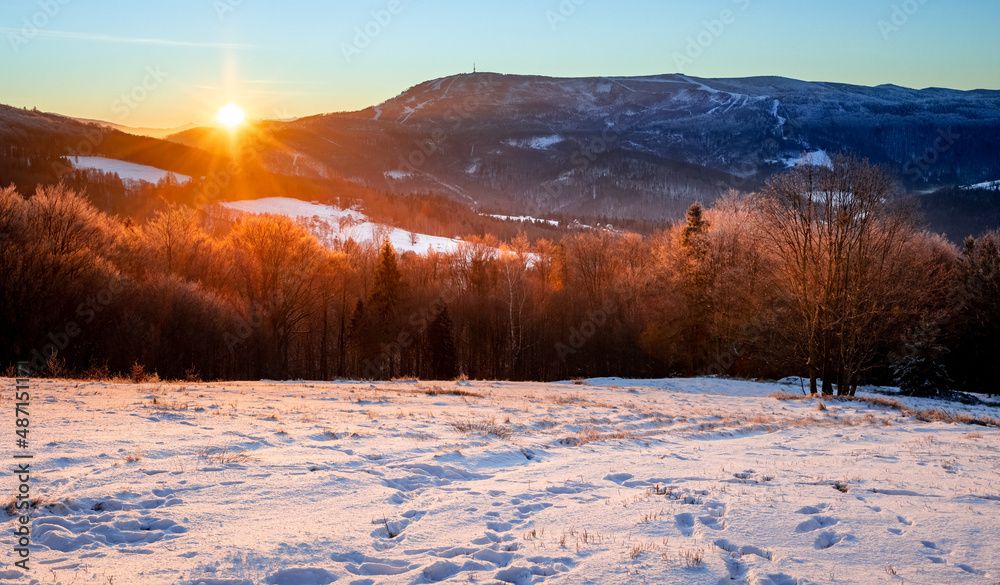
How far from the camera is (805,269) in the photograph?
26938mm

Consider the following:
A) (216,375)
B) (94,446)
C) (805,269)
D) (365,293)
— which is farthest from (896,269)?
(365,293)

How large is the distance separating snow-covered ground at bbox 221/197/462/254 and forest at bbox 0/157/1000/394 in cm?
6681

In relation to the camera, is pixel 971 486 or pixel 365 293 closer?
pixel 971 486

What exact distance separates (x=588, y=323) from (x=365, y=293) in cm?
2818

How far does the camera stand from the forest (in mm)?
28344

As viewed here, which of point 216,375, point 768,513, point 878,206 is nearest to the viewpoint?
point 768,513

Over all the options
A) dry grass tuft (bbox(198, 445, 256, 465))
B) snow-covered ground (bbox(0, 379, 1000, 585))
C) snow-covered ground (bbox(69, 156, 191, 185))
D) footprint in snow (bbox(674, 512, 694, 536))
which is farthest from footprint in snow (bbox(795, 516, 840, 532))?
snow-covered ground (bbox(69, 156, 191, 185))

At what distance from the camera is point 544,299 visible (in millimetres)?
64625

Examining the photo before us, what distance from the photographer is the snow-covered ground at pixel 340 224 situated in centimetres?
14462

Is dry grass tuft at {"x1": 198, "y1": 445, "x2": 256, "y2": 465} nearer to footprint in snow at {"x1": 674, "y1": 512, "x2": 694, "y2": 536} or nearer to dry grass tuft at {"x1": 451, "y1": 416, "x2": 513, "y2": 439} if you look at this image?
dry grass tuft at {"x1": 451, "y1": 416, "x2": 513, "y2": 439}

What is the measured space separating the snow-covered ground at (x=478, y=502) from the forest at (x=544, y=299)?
15.9m

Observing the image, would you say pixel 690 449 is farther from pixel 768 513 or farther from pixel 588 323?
pixel 588 323

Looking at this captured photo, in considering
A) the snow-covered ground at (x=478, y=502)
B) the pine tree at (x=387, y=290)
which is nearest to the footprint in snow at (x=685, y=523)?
the snow-covered ground at (x=478, y=502)

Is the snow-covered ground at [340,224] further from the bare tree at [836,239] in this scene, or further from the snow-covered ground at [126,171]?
the bare tree at [836,239]
